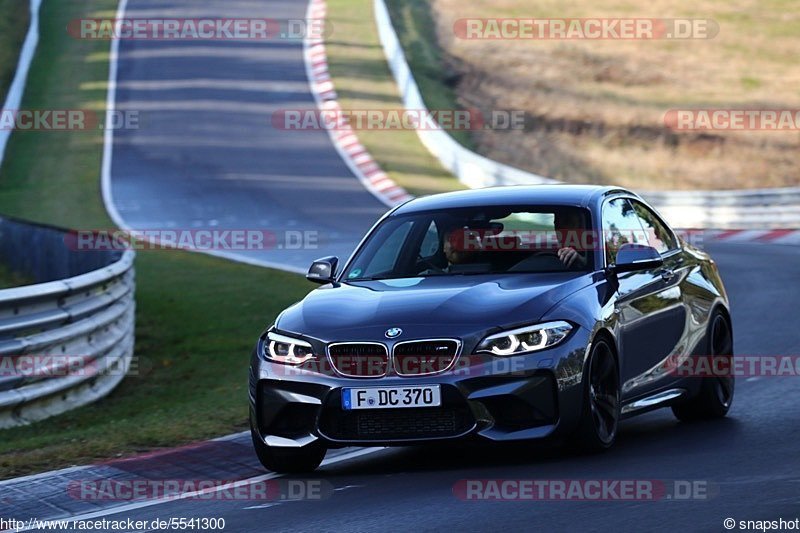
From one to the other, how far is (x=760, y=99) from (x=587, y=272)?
1337 inches

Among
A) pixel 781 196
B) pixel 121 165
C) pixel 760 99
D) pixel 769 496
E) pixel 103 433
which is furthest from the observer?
pixel 760 99

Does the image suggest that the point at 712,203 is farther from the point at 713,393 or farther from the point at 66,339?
the point at 713,393

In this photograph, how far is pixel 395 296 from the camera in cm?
817

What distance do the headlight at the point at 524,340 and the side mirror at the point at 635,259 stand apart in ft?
2.93

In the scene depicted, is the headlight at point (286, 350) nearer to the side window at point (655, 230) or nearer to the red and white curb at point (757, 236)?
the side window at point (655, 230)

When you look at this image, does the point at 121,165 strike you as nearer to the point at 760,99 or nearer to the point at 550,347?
the point at 760,99

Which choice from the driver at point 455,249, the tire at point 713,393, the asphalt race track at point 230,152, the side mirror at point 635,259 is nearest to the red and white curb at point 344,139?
the asphalt race track at point 230,152

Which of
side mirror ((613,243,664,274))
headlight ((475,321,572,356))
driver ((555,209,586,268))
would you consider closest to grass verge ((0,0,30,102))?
driver ((555,209,586,268))

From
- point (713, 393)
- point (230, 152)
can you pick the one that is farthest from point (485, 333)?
point (230, 152)

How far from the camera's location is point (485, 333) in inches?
301

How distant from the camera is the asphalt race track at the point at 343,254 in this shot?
6.75 meters

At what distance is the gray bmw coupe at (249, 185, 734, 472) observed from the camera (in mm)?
7629

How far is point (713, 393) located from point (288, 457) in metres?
2.97

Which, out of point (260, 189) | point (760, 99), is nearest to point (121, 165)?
point (260, 189)
